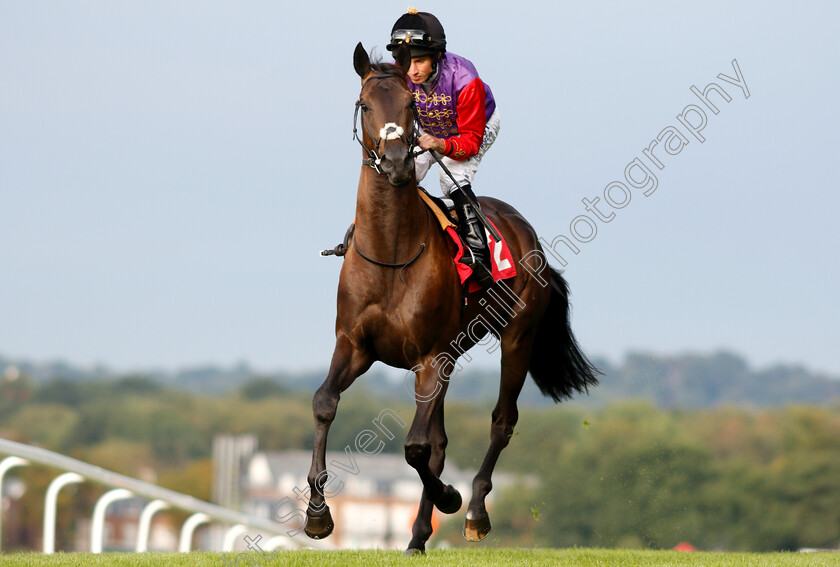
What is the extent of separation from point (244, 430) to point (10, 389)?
26.4m

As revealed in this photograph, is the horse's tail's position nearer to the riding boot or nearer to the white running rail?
the riding boot

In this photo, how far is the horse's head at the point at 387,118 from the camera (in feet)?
17.3

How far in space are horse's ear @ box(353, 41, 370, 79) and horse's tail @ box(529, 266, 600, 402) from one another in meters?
2.83

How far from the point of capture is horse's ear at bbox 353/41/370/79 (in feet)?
18.9

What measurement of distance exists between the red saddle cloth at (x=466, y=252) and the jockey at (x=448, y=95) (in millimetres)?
76

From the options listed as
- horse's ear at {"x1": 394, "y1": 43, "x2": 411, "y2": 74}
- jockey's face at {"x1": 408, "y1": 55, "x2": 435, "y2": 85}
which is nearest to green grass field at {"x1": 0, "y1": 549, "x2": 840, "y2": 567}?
horse's ear at {"x1": 394, "y1": 43, "x2": 411, "y2": 74}

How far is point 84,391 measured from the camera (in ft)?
292

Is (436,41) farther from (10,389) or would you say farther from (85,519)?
(10,389)

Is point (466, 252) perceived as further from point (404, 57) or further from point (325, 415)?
point (325, 415)

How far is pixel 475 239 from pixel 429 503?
1.64 metres

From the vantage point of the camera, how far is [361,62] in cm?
580

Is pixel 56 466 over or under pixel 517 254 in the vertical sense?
under

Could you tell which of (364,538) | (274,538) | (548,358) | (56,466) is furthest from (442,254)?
(364,538)

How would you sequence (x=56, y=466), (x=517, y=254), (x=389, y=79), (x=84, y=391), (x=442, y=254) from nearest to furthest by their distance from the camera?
(x=389, y=79)
(x=442, y=254)
(x=56, y=466)
(x=517, y=254)
(x=84, y=391)
